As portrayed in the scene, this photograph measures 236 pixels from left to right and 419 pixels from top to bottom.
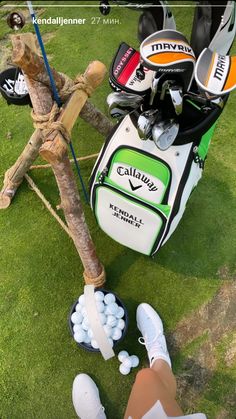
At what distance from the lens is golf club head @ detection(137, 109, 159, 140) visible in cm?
182

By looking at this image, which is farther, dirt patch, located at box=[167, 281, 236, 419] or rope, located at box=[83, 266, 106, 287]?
rope, located at box=[83, 266, 106, 287]

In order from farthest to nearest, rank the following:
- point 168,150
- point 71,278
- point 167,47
Result: point 71,278
point 168,150
point 167,47

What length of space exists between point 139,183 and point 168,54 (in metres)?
0.63

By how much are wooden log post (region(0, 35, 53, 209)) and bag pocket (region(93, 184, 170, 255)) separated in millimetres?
Answer: 477

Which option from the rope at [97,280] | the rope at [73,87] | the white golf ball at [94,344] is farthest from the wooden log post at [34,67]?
the white golf ball at [94,344]

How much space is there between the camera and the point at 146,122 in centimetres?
182

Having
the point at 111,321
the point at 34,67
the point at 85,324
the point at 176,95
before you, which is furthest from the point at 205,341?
the point at 34,67

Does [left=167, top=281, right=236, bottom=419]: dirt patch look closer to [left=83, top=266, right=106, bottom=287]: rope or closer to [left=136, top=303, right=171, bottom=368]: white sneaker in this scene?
[left=136, top=303, right=171, bottom=368]: white sneaker

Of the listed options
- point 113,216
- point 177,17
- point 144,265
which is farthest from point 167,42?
point 177,17

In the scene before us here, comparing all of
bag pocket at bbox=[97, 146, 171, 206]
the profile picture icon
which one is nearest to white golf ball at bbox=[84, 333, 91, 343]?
bag pocket at bbox=[97, 146, 171, 206]

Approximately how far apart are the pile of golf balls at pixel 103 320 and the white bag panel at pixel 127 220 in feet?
1.06

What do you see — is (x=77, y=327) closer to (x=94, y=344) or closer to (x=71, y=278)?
(x=94, y=344)

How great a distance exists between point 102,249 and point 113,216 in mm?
408

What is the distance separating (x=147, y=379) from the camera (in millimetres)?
1765
